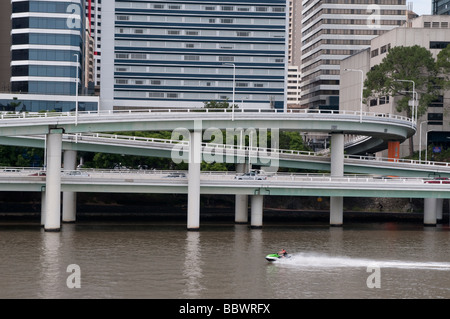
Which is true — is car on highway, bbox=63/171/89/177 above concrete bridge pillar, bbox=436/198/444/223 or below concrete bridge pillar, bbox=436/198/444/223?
above

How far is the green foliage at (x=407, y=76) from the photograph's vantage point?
11519 centimetres

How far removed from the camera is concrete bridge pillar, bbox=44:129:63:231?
247ft

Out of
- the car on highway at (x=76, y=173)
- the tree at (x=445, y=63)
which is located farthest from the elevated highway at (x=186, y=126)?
the tree at (x=445, y=63)

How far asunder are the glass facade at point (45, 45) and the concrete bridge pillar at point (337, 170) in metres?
69.0

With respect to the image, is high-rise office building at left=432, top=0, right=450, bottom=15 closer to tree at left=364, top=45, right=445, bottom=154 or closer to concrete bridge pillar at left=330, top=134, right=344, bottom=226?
tree at left=364, top=45, right=445, bottom=154

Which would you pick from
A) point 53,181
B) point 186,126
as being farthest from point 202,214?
point 53,181

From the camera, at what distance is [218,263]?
56125 mm

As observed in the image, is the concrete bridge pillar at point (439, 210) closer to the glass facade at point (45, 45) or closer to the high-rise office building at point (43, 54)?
the high-rise office building at point (43, 54)

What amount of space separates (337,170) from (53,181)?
117ft

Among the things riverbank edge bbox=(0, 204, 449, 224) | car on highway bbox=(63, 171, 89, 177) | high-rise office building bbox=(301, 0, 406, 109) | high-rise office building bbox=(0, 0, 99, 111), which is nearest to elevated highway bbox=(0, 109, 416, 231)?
car on highway bbox=(63, 171, 89, 177)

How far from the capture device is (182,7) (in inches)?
7062

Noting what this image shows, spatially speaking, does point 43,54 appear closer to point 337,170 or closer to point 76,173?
point 76,173

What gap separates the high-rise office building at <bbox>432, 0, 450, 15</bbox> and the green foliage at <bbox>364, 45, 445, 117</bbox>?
156ft
